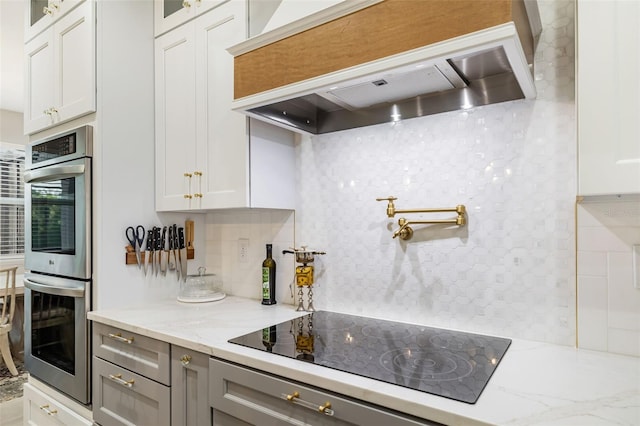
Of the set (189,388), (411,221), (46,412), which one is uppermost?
(411,221)

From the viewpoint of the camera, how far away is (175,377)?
1480 millimetres

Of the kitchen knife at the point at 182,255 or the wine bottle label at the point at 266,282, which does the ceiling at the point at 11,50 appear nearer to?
the kitchen knife at the point at 182,255

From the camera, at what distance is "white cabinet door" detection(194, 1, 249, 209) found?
1.75 m

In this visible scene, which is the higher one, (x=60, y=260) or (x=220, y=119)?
(x=220, y=119)

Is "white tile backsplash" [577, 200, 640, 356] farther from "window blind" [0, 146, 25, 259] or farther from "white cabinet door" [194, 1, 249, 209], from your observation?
"window blind" [0, 146, 25, 259]

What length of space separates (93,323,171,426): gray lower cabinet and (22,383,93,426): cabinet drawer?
8.2 inches

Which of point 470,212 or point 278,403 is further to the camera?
point 470,212

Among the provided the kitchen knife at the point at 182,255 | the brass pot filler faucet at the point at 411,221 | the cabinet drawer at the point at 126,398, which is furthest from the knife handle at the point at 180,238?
the brass pot filler faucet at the point at 411,221

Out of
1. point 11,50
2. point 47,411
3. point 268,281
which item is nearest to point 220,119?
point 268,281

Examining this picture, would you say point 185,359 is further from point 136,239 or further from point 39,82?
point 39,82

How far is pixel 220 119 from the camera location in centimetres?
183

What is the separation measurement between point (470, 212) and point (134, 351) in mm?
1484

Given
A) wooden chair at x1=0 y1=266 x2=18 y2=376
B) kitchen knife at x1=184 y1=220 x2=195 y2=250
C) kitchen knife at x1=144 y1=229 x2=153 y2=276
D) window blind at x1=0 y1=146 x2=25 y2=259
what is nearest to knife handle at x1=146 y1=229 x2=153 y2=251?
kitchen knife at x1=144 y1=229 x2=153 y2=276

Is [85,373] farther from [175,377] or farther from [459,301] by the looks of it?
[459,301]
